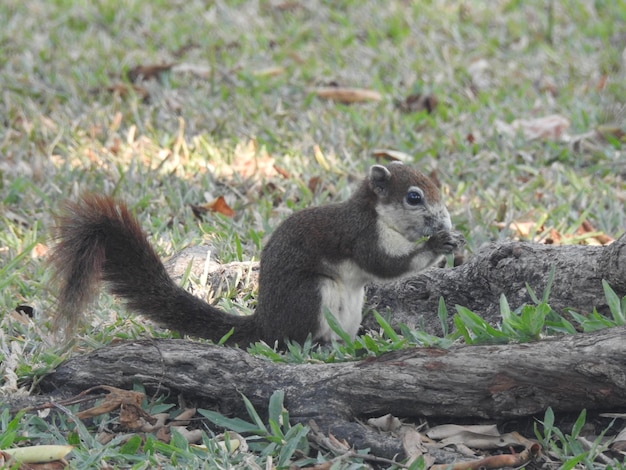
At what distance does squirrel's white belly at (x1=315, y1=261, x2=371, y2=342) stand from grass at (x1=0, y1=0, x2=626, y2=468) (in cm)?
29

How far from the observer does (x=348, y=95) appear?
666 centimetres

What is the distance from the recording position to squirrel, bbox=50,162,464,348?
3451 millimetres

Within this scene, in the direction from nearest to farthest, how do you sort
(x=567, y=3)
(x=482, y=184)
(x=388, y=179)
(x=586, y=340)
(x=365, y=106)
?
(x=586, y=340)
(x=388, y=179)
(x=482, y=184)
(x=365, y=106)
(x=567, y=3)

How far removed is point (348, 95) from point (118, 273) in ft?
11.3

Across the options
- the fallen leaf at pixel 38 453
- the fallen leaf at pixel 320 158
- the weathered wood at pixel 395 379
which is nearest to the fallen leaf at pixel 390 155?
the fallen leaf at pixel 320 158

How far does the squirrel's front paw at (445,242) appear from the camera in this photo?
371 centimetres

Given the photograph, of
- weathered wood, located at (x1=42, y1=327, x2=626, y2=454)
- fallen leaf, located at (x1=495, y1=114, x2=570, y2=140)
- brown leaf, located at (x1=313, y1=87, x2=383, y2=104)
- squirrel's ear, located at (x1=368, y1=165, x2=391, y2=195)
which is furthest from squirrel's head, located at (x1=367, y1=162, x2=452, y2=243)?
brown leaf, located at (x1=313, y1=87, x2=383, y2=104)

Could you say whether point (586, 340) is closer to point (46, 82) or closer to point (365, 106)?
point (365, 106)

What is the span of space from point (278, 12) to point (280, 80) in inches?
59.5

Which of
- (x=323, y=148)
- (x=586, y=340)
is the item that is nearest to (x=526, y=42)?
(x=323, y=148)

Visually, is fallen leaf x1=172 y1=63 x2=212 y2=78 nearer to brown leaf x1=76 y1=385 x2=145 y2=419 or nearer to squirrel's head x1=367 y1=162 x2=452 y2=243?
squirrel's head x1=367 y1=162 x2=452 y2=243

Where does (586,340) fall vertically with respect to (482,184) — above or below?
above

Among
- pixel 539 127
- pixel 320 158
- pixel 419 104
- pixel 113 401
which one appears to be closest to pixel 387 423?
pixel 113 401

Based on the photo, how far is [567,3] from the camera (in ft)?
27.2
